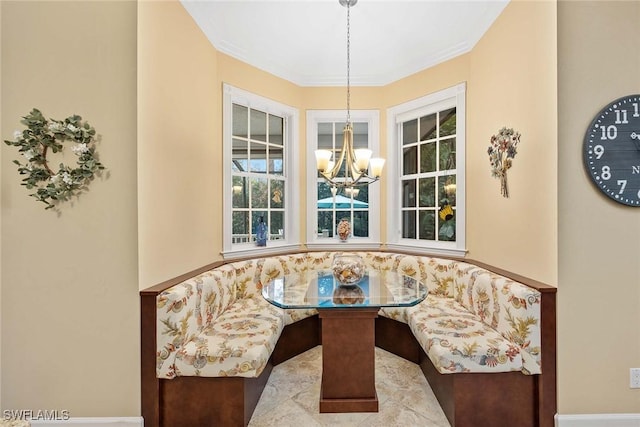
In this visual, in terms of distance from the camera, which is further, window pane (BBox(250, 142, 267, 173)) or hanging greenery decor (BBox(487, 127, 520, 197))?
window pane (BBox(250, 142, 267, 173))

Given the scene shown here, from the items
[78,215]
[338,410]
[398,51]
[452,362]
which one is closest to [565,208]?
[452,362]

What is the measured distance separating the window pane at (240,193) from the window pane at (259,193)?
7 centimetres

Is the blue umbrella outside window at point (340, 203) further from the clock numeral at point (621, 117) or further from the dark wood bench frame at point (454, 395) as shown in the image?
the clock numeral at point (621, 117)

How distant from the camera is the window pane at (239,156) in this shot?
2918mm

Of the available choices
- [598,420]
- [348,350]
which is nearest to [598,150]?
[598,420]

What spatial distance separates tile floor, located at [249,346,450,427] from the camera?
1.82 m

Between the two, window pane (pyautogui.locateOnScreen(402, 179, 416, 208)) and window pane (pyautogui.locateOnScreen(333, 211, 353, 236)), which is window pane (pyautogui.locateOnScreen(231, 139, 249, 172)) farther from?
window pane (pyautogui.locateOnScreen(402, 179, 416, 208))

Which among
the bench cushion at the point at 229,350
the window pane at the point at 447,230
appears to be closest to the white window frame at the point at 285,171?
the bench cushion at the point at 229,350

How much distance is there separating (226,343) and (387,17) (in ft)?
9.31

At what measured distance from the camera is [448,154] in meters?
2.95

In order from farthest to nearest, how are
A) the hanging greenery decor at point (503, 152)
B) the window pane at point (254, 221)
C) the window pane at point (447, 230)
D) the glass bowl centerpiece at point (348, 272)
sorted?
the window pane at point (254, 221), the window pane at point (447, 230), the hanging greenery decor at point (503, 152), the glass bowl centerpiece at point (348, 272)

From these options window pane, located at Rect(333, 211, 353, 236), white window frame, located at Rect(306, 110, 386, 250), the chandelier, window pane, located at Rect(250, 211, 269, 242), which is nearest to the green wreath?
the chandelier

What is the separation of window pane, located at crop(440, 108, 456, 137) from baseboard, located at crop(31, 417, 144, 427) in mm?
3442

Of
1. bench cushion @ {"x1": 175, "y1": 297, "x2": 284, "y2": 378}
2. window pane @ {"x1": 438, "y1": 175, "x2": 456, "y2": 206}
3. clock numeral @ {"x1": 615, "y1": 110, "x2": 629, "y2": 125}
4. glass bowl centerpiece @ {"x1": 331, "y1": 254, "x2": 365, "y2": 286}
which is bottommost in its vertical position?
bench cushion @ {"x1": 175, "y1": 297, "x2": 284, "y2": 378}
